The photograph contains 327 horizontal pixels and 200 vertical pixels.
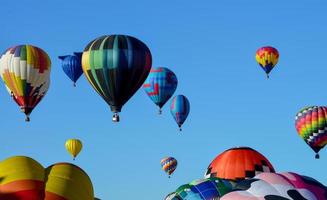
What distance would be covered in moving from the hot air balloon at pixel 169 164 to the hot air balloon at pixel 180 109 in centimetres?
829

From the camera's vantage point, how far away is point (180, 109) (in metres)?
54.8

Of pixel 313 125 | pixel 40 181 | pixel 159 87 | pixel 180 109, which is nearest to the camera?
pixel 40 181

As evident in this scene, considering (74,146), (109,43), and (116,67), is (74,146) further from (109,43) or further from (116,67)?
(116,67)

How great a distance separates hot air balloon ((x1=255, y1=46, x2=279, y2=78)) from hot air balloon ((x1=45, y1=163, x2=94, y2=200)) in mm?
34600

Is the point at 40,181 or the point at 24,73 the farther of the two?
the point at 24,73

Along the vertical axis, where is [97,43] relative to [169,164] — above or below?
above

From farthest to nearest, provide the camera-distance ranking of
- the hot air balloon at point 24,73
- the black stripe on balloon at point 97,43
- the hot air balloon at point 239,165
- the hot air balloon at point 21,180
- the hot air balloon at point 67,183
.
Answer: the hot air balloon at point 24,73 → the black stripe on balloon at point 97,43 → the hot air balloon at point 239,165 → the hot air balloon at point 67,183 → the hot air balloon at point 21,180

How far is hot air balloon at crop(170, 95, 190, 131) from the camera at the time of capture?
54.3 metres

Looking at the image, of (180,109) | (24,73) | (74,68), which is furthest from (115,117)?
(180,109)

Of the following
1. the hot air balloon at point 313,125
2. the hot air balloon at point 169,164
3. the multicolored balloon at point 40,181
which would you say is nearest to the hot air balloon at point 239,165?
the multicolored balloon at point 40,181

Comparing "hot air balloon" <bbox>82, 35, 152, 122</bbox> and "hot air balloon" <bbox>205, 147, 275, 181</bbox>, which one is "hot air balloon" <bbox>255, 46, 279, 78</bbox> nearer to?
"hot air balloon" <bbox>82, 35, 152, 122</bbox>

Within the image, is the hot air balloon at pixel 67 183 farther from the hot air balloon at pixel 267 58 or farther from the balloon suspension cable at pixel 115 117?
the hot air balloon at pixel 267 58

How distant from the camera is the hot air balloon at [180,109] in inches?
2137

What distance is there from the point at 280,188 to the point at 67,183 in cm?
507
